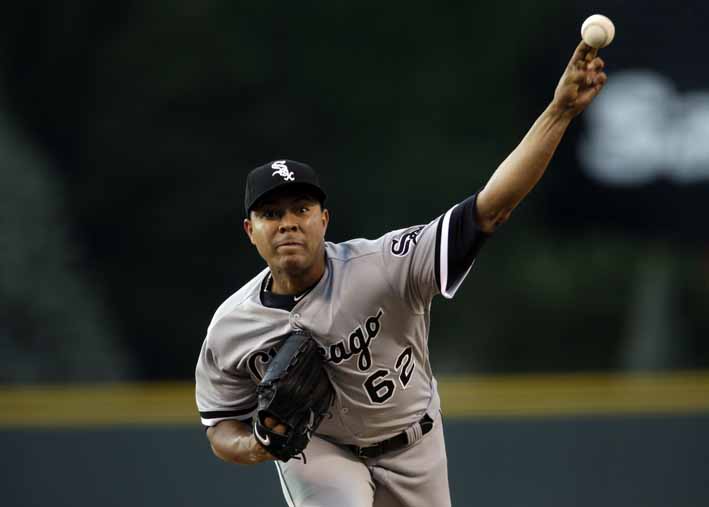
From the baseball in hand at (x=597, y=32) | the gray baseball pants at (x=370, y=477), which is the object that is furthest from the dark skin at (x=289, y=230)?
the baseball in hand at (x=597, y=32)

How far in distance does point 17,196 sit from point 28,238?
0.22 metres

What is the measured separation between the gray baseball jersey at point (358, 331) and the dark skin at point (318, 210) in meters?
0.08

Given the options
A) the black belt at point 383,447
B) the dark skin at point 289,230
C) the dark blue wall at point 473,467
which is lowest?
the dark blue wall at point 473,467

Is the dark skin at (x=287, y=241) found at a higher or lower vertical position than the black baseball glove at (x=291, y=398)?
higher

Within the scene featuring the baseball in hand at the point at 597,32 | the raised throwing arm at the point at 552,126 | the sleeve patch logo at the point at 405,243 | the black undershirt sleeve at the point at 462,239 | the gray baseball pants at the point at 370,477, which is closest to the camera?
the baseball in hand at the point at 597,32

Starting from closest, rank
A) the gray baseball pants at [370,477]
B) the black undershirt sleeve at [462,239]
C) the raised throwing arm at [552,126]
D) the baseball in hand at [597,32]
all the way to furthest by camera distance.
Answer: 1. the baseball in hand at [597,32]
2. the raised throwing arm at [552,126]
3. the black undershirt sleeve at [462,239]
4. the gray baseball pants at [370,477]

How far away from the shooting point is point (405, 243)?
10.4 feet

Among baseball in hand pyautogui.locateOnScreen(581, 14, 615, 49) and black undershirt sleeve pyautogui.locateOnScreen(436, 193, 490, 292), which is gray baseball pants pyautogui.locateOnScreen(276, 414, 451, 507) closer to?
black undershirt sleeve pyautogui.locateOnScreen(436, 193, 490, 292)

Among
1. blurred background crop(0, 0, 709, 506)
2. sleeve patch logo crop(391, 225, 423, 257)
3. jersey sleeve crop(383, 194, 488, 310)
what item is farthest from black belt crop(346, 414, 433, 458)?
blurred background crop(0, 0, 709, 506)

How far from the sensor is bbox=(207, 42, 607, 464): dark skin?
109 inches

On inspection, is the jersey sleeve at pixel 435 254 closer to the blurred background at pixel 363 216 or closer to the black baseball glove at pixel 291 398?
the black baseball glove at pixel 291 398

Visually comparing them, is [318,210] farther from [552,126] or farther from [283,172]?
[552,126]

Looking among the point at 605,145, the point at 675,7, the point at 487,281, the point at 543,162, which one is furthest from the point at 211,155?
the point at 543,162

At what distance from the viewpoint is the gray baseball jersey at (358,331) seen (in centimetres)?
316
